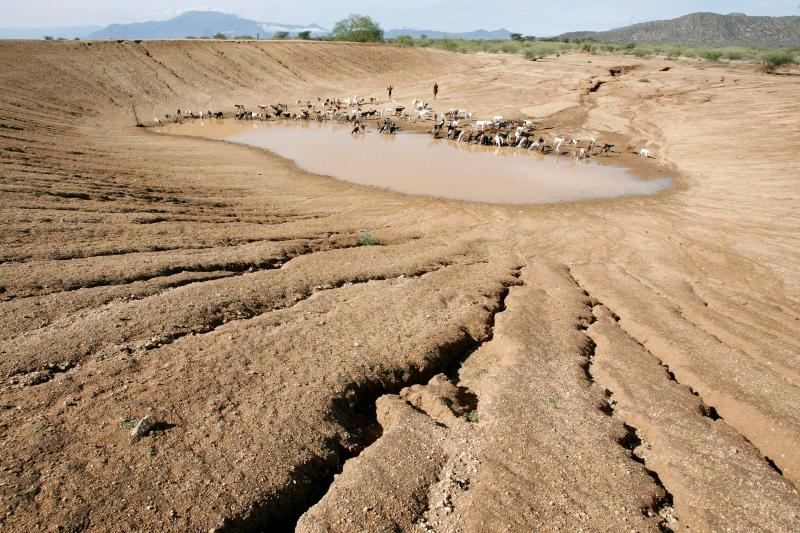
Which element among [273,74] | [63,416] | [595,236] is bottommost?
[595,236]

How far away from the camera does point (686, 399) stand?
6.04 metres

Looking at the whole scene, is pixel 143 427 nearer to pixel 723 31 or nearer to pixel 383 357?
pixel 383 357

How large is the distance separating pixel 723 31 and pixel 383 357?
6924 inches

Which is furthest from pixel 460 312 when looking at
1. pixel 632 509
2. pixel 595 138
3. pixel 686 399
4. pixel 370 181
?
pixel 595 138

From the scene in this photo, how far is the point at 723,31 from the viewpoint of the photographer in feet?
448

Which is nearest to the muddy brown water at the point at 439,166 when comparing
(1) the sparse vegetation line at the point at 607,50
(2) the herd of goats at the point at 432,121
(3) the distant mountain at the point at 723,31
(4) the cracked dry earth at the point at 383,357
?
(2) the herd of goats at the point at 432,121

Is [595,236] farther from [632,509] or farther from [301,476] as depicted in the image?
[301,476]

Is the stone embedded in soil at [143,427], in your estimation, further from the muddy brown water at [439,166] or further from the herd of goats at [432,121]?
the herd of goats at [432,121]

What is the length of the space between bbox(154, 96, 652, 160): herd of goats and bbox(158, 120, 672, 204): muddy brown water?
74 centimetres

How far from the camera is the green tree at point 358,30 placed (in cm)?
6111

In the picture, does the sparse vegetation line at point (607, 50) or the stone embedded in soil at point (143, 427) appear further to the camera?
the sparse vegetation line at point (607, 50)

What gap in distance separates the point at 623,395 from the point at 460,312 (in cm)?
277

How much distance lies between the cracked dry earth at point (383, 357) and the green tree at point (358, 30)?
52.9 m

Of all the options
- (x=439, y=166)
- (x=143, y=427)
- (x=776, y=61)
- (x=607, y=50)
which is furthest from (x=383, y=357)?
(x=607, y=50)
